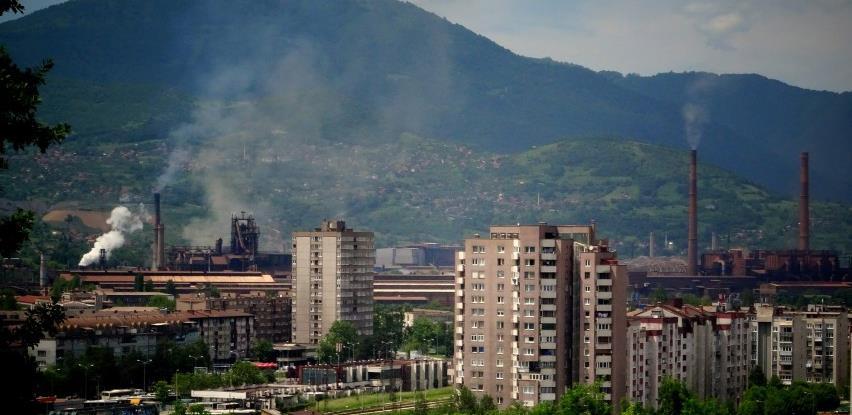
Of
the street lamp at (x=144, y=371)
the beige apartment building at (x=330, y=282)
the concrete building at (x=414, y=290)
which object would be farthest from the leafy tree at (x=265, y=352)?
the concrete building at (x=414, y=290)

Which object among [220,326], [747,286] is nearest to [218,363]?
[220,326]

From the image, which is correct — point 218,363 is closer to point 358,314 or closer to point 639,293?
point 358,314

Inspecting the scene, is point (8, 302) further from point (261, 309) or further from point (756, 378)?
point (756, 378)

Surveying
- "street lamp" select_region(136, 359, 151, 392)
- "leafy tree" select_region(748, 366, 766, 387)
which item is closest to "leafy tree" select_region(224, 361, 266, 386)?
"street lamp" select_region(136, 359, 151, 392)

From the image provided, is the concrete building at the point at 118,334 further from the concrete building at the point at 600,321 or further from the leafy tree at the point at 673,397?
the leafy tree at the point at 673,397

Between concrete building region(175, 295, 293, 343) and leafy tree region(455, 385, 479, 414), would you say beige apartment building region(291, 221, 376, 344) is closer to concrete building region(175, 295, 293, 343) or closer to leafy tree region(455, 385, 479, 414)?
concrete building region(175, 295, 293, 343)
